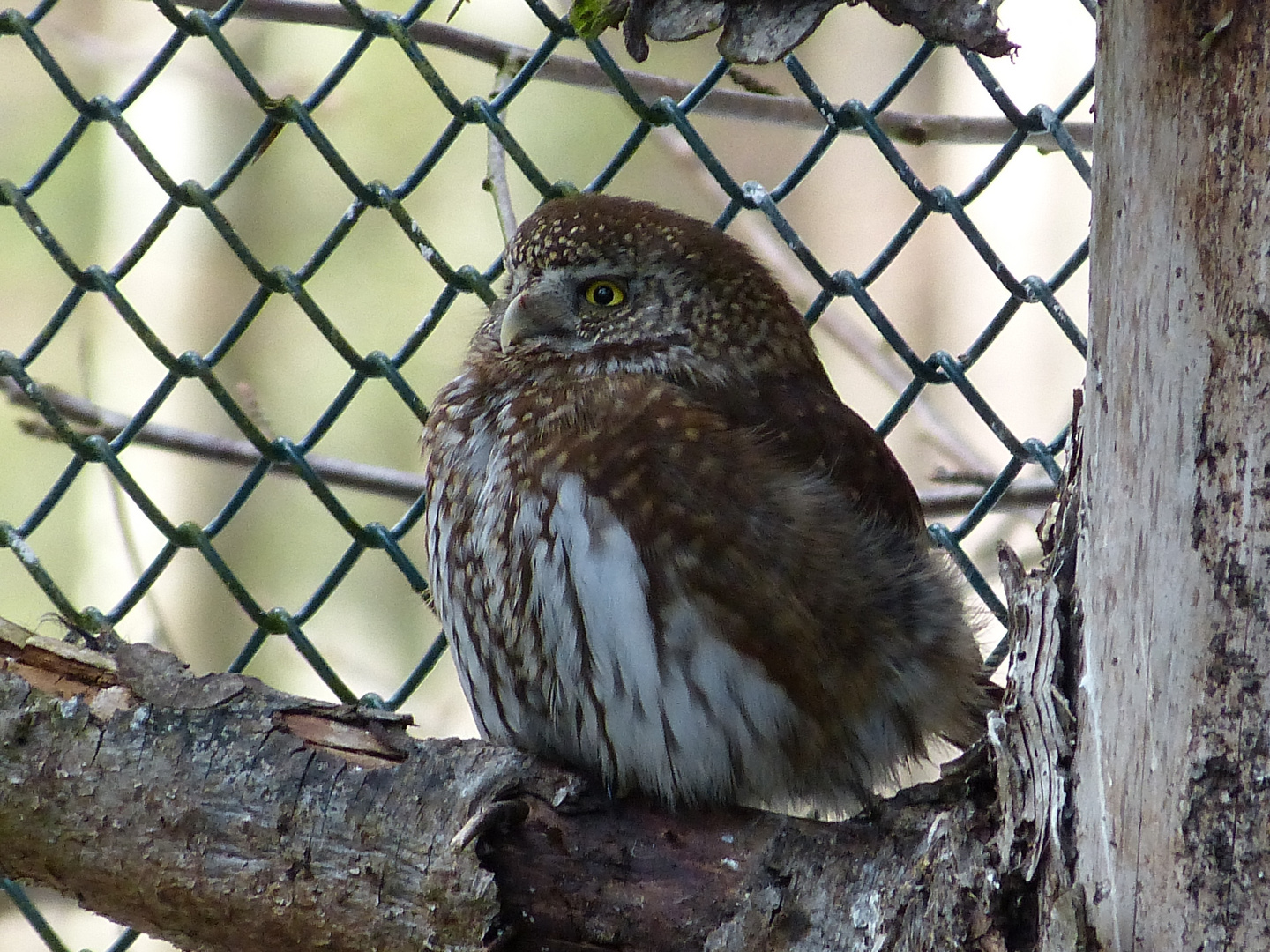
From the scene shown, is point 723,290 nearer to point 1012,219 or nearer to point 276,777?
point 276,777

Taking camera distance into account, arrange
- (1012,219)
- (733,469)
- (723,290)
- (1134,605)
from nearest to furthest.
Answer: (1134,605) → (733,469) → (723,290) → (1012,219)

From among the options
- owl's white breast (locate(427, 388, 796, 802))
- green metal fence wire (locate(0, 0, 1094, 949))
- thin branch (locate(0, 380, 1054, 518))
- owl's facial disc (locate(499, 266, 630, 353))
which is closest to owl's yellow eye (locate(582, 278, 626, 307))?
owl's facial disc (locate(499, 266, 630, 353))

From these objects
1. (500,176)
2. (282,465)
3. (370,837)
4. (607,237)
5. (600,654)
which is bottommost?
(370,837)

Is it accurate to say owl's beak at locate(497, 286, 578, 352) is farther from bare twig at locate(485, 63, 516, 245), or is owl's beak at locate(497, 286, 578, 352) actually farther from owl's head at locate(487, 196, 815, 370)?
bare twig at locate(485, 63, 516, 245)

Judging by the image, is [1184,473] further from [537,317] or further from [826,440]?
[537,317]

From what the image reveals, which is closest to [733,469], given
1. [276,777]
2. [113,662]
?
[276,777]

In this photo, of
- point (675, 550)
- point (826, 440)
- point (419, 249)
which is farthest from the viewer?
point (419, 249)

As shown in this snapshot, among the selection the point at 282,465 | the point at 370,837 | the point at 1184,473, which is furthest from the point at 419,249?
the point at 1184,473

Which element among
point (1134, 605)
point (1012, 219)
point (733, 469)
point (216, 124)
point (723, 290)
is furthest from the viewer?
point (216, 124)
